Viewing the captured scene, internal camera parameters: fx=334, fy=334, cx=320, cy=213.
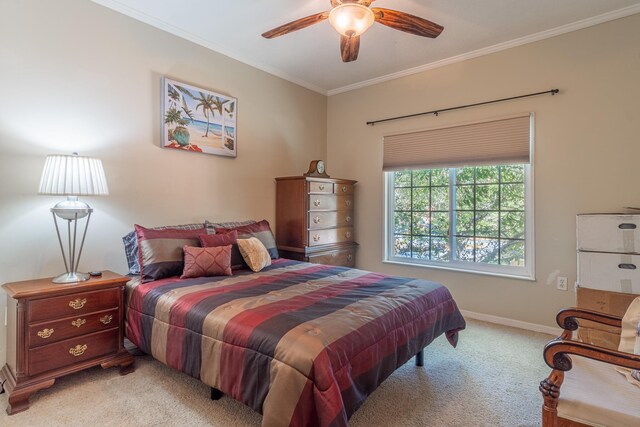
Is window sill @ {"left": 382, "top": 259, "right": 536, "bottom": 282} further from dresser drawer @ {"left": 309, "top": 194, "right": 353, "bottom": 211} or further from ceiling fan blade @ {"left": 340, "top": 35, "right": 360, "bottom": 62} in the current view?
ceiling fan blade @ {"left": 340, "top": 35, "right": 360, "bottom": 62}

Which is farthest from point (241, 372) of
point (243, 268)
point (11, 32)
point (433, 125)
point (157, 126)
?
point (433, 125)

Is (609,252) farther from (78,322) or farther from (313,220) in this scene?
(78,322)

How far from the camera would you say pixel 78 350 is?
82.3 inches

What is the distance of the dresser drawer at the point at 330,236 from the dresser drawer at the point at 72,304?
6.39ft

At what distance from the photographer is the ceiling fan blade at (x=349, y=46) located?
2245 mm

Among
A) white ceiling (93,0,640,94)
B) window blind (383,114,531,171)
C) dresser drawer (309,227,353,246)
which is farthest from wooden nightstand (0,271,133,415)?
window blind (383,114,531,171)

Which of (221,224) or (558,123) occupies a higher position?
(558,123)

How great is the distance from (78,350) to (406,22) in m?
2.90

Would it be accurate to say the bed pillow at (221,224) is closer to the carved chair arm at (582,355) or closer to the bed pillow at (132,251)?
the bed pillow at (132,251)

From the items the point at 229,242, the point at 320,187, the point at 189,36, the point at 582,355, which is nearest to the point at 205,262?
the point at 229,242

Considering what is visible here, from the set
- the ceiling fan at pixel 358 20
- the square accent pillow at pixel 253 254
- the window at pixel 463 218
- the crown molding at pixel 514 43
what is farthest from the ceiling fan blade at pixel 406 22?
the square accent pillow at pixel 253 254

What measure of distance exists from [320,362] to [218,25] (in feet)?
9.47

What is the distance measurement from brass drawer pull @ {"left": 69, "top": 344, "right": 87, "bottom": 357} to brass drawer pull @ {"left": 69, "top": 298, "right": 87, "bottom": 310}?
243mm

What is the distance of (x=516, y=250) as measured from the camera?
10.9 ft
